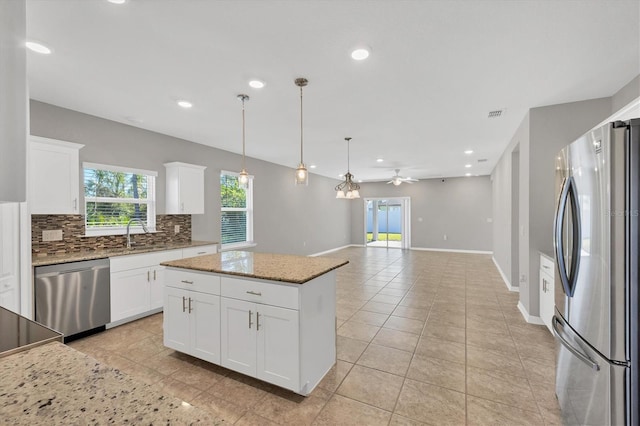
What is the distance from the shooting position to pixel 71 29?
77.5 inches

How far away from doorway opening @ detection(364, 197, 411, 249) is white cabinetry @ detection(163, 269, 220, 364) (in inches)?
350

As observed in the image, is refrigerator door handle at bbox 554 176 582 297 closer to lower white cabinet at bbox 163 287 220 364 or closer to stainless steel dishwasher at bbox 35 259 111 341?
lower white cabinet at bbox 163 287 220 364

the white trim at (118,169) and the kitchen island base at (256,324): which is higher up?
the white trim at (118,169)

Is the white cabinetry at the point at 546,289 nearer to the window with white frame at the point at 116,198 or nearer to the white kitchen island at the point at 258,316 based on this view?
the white kitchen island at the point at 258,316

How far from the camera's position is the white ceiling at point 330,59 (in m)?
1.79

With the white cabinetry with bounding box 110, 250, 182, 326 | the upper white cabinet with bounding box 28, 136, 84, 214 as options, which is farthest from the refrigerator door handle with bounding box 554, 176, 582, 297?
the upper white cabinet with bounding box 28, 136, 84, 214

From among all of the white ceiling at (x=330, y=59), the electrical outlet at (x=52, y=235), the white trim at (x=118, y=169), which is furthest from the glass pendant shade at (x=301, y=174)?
the electrical outlet at (x=52, y=235)

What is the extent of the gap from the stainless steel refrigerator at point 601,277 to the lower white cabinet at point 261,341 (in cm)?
175

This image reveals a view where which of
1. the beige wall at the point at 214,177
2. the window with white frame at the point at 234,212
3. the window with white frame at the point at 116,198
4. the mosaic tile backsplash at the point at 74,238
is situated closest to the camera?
the mosaic tile backsplash at the point at 74,238

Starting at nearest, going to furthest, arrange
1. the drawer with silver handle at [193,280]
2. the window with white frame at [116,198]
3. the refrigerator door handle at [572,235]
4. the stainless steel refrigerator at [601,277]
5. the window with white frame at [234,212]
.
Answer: the stainless steel refrigerator at [601,277]
the refrigerator door handle at [572,235]
the drawer with silver handle at [193,280]
the window with white frame at [116,198]
the window with white frame at [234,212]

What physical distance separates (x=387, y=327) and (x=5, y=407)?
3.32 m

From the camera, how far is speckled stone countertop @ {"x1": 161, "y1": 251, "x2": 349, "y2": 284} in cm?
214

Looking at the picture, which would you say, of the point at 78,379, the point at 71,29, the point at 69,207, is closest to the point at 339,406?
the point at 78,379

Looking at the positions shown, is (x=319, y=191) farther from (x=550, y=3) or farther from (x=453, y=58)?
(x=550, y=3)
